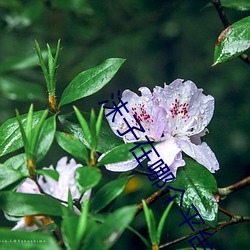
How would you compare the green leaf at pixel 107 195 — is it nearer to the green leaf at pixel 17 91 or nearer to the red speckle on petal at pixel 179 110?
the red speckle on petal at pixel 179 110

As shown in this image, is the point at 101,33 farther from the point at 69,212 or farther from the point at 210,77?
the point at 69,212

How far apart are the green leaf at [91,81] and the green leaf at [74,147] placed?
13 cm

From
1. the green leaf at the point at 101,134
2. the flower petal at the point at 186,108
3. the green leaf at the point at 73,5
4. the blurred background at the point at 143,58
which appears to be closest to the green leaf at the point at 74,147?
the green leaf at the point at 101,134

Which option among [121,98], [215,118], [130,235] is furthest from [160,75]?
[121,98]

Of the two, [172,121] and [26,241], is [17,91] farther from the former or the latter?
[26,241]

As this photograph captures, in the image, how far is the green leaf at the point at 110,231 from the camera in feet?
2.48

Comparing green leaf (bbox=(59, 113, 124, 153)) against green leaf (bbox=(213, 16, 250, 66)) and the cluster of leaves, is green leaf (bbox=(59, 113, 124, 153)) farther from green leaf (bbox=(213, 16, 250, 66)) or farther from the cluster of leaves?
green leaf (bbox=(213, 16, 250, 66))

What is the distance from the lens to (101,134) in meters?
1.13

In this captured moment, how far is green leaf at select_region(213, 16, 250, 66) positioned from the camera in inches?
44.1

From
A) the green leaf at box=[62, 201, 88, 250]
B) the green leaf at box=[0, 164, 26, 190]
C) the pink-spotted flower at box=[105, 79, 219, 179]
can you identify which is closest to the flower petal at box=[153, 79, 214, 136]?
the pink-spotted flower at box=[105, 79, 219, 179]

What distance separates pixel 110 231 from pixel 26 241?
9 centimetres

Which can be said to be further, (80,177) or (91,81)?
(91,81)

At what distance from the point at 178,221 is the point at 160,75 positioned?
1.09m

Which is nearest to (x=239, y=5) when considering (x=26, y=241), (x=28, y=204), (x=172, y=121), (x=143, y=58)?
(x=172, y=121)
